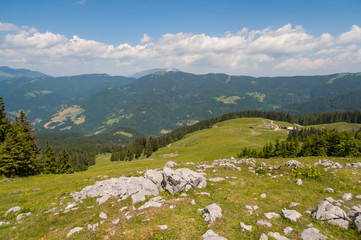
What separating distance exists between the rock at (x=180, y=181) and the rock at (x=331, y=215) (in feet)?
37.3

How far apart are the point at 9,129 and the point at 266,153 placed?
79.1m

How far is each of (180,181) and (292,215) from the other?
11253mm

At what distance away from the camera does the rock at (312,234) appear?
37.0 feet

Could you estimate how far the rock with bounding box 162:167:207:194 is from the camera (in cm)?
1988

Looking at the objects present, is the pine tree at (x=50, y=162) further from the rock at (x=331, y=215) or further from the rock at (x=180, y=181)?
the rock at (x=331, y=215)

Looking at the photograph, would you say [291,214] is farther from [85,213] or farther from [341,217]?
[85,213]

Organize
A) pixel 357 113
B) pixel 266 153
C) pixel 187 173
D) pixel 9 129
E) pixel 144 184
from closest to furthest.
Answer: pixel 144 184, pixel 187 173, pixel 9 129, pixel 266 153, pixel 357 113

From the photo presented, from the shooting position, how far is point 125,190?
63.0 feet

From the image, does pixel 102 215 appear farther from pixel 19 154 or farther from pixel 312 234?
pixel 19 154

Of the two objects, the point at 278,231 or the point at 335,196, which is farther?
the point at 335,196

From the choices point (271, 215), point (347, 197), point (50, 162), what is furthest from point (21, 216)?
point (50, 162)

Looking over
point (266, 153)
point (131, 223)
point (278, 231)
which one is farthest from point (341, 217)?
point (266, 153)

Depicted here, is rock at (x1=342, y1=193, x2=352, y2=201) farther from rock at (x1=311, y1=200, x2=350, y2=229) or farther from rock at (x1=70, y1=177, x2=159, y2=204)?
rock at (x1=70, y1=177, x2=159, y2=204)

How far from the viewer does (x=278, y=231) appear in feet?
40.6
